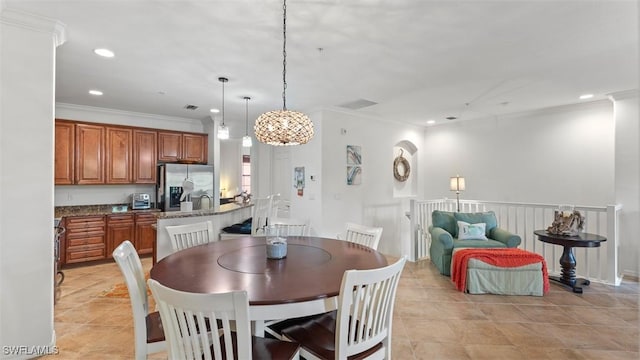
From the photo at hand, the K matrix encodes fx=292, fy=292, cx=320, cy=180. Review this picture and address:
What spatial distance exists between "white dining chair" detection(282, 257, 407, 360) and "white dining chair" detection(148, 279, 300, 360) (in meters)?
0.45

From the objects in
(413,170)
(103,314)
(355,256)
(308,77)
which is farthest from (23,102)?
(413,170)

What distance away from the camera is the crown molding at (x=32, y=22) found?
2076mm

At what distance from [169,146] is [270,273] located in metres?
4.52

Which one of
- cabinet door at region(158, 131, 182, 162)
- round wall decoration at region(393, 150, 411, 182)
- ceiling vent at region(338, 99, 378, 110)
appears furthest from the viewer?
round wall decoration at region(393, 150, 411, 182)

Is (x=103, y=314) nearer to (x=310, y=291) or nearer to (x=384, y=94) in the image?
(x=310, y=291)

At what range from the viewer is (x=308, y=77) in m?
3.42

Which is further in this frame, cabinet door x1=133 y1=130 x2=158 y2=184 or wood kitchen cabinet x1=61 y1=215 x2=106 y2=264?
cabinet door x1=133 y1=130 x2=158 y2=184

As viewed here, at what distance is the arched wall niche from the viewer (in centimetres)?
649

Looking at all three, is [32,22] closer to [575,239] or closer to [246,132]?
[246,132]

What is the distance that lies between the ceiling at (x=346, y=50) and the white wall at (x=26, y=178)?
0.27 metres

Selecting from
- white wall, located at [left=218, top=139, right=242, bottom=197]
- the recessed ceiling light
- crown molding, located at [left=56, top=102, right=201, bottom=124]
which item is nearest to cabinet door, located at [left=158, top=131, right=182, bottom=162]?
crown molding, located at [left=56, top=102, right=201, bottom=124]

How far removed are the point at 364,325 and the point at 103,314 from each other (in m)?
2.83

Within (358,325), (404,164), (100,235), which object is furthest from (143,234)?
(404,164)

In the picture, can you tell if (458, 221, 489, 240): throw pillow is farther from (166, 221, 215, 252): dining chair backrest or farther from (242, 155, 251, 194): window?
(242, 155, 251, 194): window
